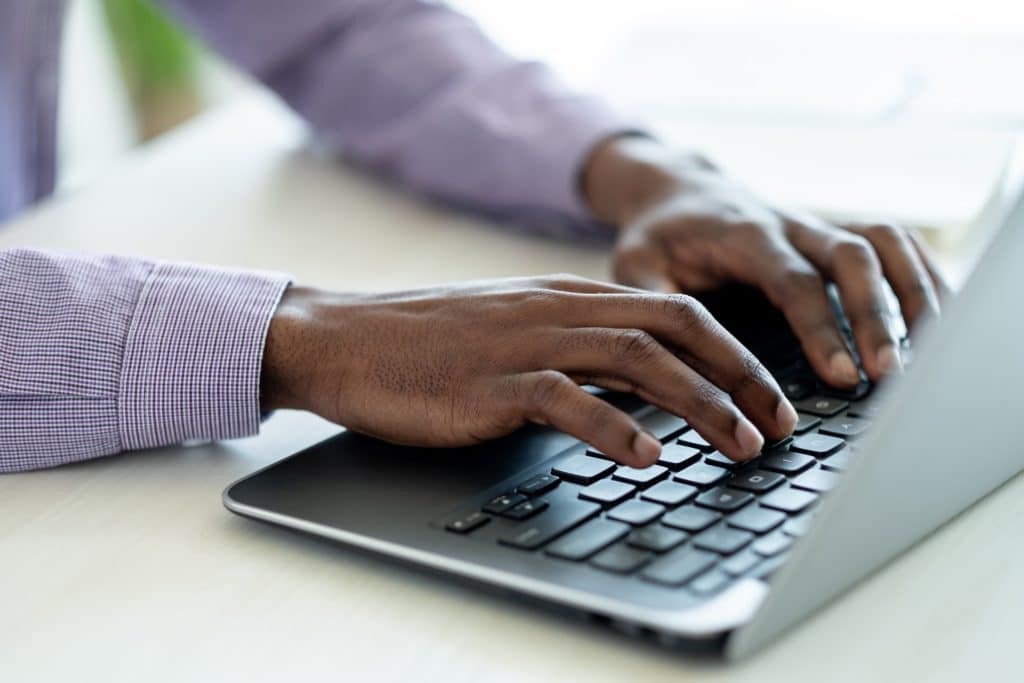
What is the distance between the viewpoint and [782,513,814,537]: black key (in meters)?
0.50

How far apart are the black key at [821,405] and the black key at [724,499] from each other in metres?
0.11

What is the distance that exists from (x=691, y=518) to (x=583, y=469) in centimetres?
7

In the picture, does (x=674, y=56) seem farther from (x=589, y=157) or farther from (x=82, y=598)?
(x=82, y=598)

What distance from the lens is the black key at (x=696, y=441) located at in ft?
1.93

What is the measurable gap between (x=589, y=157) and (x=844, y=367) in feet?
1.36

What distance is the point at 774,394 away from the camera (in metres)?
0.59

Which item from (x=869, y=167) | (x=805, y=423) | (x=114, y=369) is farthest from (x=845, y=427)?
(x=869, y=167)

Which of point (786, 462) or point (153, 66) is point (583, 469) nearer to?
point (786, 462)

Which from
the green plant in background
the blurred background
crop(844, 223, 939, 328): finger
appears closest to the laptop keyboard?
crop(844, 223, 939, 328): finger

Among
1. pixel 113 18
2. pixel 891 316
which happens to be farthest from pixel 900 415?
pixel 113 18

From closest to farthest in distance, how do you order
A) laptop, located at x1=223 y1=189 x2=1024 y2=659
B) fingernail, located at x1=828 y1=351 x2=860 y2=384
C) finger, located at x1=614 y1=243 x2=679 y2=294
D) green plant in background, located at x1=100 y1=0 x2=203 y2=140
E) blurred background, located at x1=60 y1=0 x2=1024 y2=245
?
laptop, located at x1=223 y1=189 x2=1024 y2=659, fingernail, located at x1=828 y1=351 x2=860 y2=384, finger, located at x1=614 y1=243 x2=679 y2=294, blurred background, located at x1=60 y1=0 x2=1024 y2=245, green plant in background, located at x1=100 y1=0 x2=203 y2=140

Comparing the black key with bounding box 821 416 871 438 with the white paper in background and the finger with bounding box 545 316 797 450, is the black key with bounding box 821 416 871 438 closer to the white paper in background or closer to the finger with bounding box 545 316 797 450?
the finger with bounding box 545 316 797 450

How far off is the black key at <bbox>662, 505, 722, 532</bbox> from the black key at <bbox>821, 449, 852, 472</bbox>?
0.07m

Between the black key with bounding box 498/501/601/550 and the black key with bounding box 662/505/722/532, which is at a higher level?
the black key with bounding box 662/505/722/532
